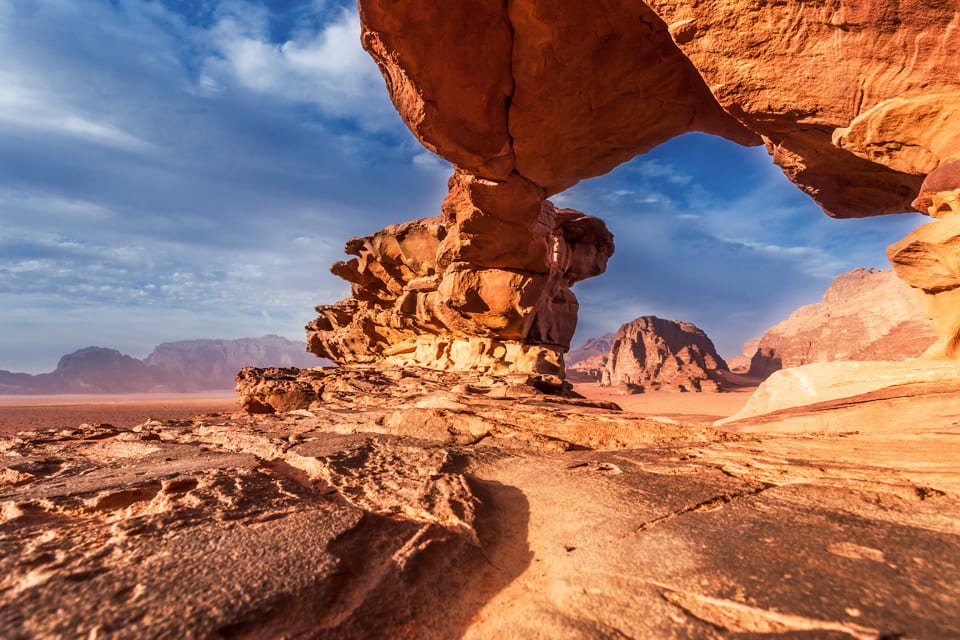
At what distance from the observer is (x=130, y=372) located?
91812mm

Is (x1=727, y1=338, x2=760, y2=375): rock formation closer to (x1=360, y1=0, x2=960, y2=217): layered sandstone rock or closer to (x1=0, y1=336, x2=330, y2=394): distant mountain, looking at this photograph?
(x1=360, y1=0, x2=960, y2=217): layered sandstone rock

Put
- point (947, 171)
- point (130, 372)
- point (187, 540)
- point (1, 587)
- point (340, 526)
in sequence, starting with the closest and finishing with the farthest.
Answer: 1. point (1, 587)
2. point (187, 540)
3. point (340, 526)
4. point (947, 171)
5. point (130, 372)

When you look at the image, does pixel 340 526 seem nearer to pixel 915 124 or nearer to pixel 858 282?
pixel 915 124

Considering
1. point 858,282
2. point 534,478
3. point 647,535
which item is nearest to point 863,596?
point 647,535

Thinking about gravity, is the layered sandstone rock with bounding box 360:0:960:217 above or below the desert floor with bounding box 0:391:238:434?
above

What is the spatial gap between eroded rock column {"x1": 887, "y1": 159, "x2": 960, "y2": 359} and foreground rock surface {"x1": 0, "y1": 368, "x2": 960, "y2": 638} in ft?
6.28

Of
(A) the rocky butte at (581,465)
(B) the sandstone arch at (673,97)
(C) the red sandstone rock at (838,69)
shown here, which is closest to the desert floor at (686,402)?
(B) the sandstone arch at (673,97)

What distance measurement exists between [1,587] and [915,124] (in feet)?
19.3

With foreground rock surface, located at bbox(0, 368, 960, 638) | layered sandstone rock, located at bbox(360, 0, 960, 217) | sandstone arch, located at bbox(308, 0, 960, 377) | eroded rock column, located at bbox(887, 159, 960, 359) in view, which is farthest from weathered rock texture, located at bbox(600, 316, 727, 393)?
foreground rock surface, located at bbox(0, 368, 960, 638)

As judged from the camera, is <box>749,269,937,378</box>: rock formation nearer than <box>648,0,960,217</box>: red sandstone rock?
No

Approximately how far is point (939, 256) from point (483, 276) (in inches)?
327

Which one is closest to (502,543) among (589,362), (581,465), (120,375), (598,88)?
(581,465)

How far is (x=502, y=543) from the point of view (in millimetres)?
1850

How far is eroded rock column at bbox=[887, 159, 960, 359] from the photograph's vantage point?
3.25m
